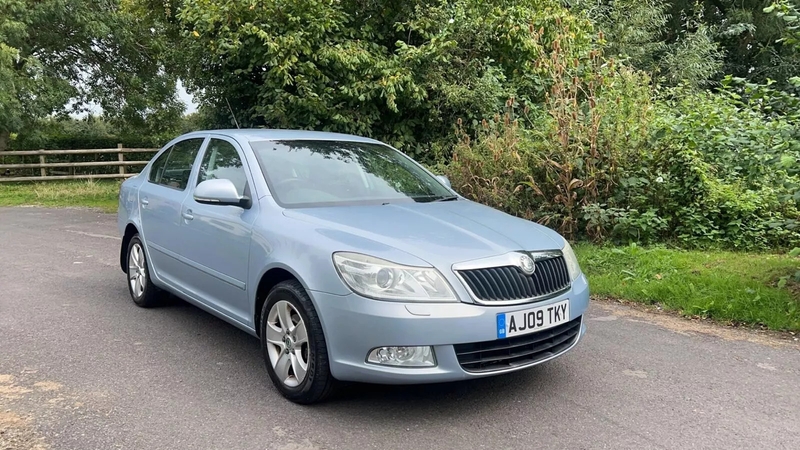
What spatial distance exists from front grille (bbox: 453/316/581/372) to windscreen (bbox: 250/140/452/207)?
1402 mm

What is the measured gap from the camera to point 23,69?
20.1 metres

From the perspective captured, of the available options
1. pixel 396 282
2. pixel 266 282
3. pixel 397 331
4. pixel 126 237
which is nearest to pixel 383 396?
pixel 397 331

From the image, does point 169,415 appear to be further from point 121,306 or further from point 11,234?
point 11,234

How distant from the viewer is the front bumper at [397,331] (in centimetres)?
318

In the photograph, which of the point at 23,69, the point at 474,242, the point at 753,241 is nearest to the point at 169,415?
the point at 474,242

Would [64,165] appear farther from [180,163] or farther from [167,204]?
[167,204]

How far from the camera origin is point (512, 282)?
341 centimetres

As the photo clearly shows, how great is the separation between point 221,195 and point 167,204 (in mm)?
1372

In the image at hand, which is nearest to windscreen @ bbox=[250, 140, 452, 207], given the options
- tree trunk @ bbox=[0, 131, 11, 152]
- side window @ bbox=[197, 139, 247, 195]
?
side window @ bbox=[197, 139, 247, 195]

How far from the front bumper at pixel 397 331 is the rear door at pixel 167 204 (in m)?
2.11

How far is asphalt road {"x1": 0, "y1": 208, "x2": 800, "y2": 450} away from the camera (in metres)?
3.23

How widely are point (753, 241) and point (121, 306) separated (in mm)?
6642

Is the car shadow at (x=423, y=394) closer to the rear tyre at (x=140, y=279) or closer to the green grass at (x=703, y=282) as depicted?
the rear tyre at (x=140, y=279)

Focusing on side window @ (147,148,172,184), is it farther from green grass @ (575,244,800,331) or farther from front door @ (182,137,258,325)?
green grass @ (575,244,800,331)
